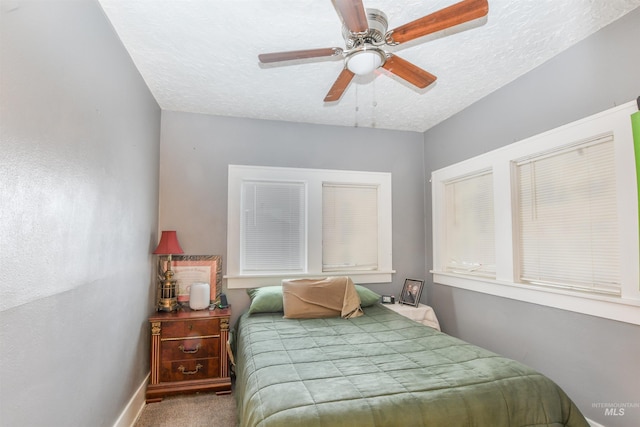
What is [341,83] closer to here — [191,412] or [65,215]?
[65,215]

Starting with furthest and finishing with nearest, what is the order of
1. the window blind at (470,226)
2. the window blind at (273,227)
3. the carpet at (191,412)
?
the window blind at (273,227), the window blind at (470,226), the carpet at (191,412)

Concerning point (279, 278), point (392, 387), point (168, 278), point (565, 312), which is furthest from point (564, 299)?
point (168, 278)

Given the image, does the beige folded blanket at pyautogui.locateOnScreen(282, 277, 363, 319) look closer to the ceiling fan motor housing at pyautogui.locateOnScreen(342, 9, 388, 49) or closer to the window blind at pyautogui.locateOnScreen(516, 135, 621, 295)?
the window blind at pyautogui.locateOnScreen(516, 135, 621, 295)

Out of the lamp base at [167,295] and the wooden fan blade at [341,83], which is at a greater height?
the wooden fan blade at [341,83]

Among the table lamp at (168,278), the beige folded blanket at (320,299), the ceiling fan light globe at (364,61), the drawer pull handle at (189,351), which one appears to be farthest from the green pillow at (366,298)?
the ceiling fan light globe at (364,61)

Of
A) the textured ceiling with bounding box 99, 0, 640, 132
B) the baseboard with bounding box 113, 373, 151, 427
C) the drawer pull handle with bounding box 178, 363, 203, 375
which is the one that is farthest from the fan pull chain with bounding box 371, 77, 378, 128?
the baseboard with bounding box 113, 373, 151, 427

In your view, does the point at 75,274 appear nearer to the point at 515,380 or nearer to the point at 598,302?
the point at 515,380

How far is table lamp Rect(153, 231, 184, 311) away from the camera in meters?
2.97

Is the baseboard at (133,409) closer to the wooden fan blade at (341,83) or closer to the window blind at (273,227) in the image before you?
the window blind at (273,227)

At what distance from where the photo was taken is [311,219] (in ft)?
11.9

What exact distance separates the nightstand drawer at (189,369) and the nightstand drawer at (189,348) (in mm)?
39

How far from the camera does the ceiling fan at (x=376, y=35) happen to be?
1.41 metres

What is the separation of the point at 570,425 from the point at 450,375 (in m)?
0.60

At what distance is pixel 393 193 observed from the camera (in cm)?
392
